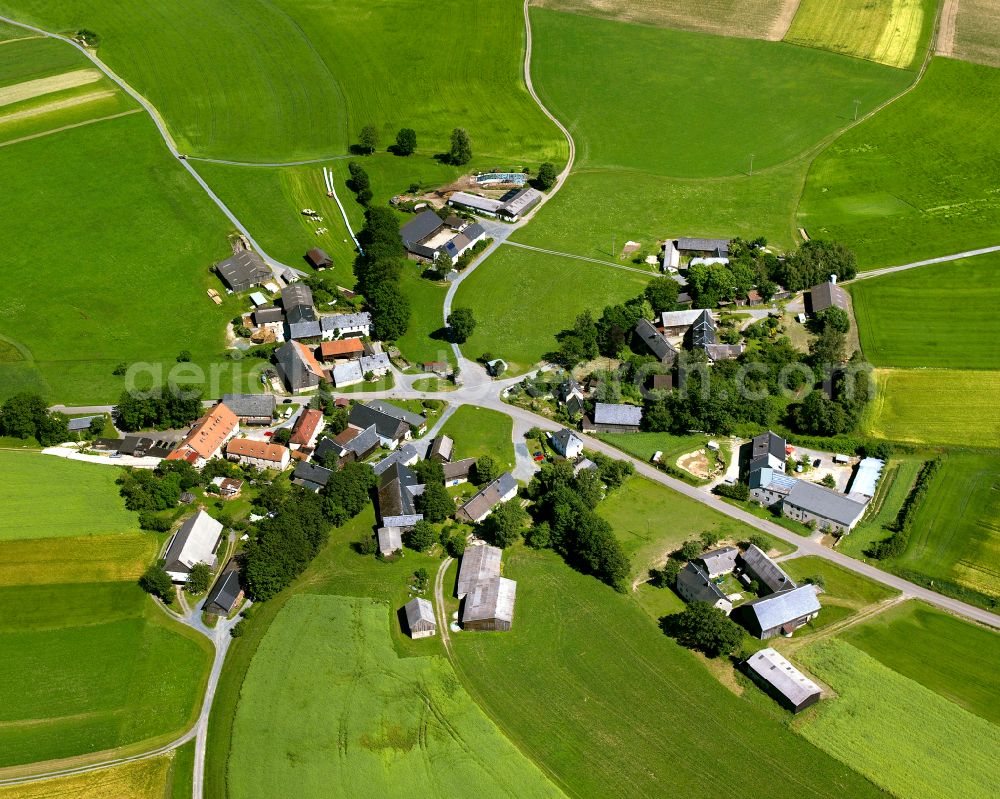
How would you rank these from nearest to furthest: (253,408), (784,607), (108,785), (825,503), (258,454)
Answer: (108,785)
(784,607)
(825,503)
(258,454)
(253,408)

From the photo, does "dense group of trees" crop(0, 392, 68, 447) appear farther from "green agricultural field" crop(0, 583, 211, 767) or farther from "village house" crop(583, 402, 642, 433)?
"village house" crop(583, 402, 642, 433)

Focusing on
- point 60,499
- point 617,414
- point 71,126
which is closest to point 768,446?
point 617,414

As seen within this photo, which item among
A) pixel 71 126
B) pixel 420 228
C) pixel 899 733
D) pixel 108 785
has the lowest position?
pixel 108 785

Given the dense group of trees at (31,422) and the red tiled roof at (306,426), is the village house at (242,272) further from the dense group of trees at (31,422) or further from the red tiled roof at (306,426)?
the dense group of trees at (31,422)

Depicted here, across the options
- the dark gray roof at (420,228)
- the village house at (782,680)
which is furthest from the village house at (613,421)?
the dark gray roof at (420,228)

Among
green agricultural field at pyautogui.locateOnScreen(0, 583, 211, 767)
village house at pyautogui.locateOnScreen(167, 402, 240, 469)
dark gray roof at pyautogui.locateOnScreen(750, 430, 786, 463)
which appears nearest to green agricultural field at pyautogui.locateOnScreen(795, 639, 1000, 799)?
dark gray roof at pyautogui.locateOnScreen(750, 430, 786, 463)

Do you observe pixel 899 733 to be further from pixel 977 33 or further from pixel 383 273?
pixel 977 33
